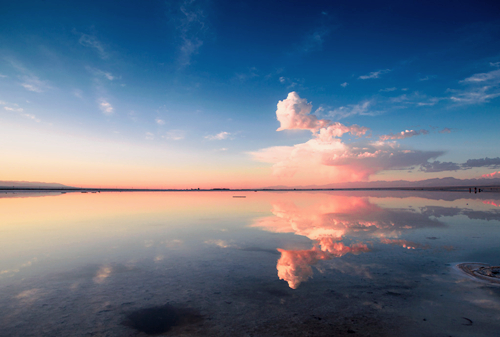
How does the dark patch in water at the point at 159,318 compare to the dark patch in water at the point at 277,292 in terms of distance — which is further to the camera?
the dark patch in water at the point at 277,292

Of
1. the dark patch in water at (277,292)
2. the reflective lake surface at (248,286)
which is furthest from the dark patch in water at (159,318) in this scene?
the dark patch in water at (277,292)

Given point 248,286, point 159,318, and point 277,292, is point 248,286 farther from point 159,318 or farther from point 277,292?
point 159,318

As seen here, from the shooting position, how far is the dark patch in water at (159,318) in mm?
5346

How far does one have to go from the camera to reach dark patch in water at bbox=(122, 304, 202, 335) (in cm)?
535

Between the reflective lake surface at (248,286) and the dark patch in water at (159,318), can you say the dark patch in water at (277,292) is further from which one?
the dark patch in water at (159,318)

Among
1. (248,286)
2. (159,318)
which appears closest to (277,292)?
(248,286)

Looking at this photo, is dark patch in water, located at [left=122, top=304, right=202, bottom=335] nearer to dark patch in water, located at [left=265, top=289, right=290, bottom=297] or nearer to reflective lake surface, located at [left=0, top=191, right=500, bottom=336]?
reflective lake surface, located at [left=0, top=191, right=500, bottom=336]

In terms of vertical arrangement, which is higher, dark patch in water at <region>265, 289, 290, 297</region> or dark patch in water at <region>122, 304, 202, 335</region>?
dark patch in water at <region>265, 289, 290, 297</region>

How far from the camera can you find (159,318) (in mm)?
5715

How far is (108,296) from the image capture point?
22.5ft

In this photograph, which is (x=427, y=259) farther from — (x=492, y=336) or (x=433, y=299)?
(x=492, y=336)

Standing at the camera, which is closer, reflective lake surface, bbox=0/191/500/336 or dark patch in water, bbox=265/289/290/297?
reflective lake surface, bbox=0/191/500/336

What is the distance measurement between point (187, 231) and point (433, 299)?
1291 cm

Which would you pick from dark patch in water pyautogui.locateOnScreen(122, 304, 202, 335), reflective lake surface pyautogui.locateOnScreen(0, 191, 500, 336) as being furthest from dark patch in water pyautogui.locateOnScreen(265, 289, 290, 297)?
dark patch in water pyautogui.locateOnScreen(122, 304, 202, 335)
